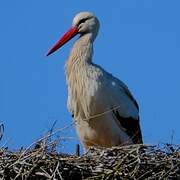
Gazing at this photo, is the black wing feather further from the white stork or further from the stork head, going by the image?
the stork head

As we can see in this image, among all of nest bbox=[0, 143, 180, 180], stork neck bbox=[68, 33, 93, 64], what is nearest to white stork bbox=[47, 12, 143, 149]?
stork neck bbox=[68, 33, 93, 64]

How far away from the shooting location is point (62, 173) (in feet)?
27.3

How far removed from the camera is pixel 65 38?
11.7m

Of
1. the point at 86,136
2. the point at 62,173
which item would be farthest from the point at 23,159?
the point at 86,136

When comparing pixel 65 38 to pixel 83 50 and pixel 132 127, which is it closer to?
pixel 83 50

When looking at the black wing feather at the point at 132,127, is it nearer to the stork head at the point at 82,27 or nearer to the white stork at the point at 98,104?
the white stork at the point at 98,104

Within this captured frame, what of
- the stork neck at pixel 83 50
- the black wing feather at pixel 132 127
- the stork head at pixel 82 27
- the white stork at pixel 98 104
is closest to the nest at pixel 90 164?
the white stork at pixel 98 104

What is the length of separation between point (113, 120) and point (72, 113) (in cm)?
40

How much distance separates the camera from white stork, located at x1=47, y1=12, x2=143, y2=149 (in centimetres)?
1092

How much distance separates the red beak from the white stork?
0.29 m

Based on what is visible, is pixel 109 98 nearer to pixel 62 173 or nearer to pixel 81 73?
pixel 81 73

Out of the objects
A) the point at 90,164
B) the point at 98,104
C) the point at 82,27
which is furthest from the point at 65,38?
the point at 90,164

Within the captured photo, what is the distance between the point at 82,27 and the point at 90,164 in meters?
3.32

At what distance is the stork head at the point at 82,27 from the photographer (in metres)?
11.6
